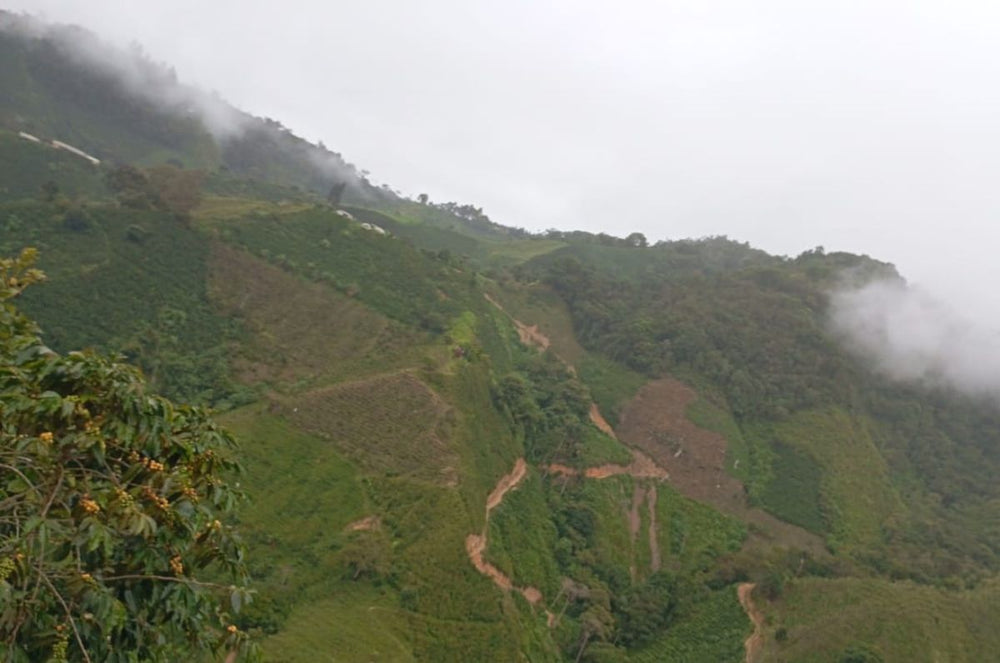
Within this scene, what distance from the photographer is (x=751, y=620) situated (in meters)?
35.9

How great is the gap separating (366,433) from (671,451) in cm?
2608

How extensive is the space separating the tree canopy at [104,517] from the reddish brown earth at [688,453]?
45.1 meters

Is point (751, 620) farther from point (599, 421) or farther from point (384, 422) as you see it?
point (384, 422)

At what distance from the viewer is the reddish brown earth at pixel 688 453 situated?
45.8 m

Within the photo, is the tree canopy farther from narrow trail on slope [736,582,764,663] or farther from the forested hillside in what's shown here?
narrow trail on slope [736,582,764,663]

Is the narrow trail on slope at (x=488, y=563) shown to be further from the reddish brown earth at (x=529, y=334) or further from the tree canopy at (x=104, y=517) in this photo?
the tree canopy at (x=104, y=517)

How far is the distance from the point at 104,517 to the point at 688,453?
4994 centimetres

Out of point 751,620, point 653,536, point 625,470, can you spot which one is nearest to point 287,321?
point 625,470

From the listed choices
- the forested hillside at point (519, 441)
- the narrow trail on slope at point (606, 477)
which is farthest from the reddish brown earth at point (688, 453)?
the narrow trail on slope at point (606, 477)

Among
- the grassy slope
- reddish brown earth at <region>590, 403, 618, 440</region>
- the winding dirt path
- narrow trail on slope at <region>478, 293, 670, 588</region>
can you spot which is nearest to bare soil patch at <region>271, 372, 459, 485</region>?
narrow trail on slope at <region>478, 293, 670, 588</region>

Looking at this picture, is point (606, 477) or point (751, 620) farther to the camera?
point (606, 477)

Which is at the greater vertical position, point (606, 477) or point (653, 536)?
point (606, 477)

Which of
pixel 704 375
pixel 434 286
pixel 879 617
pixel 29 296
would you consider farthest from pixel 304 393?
pixel 704 375

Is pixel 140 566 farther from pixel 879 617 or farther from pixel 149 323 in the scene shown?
pixel 879 617
